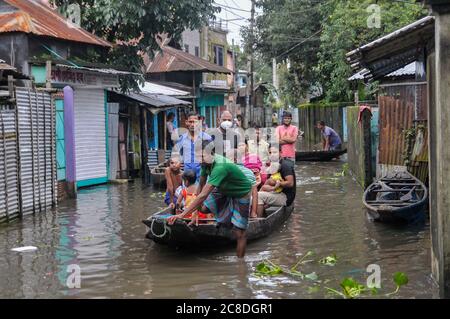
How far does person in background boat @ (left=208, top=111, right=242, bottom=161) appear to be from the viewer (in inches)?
388

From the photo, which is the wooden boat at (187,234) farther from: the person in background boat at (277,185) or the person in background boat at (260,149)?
the person in background boat at (260,149)

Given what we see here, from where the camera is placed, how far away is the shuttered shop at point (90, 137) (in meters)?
17.4

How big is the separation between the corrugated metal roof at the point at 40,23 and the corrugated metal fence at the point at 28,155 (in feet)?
8.08

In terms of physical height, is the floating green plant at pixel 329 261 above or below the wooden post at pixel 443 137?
below

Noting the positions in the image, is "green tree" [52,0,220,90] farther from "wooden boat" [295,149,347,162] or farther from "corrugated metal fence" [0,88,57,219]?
"wooden boat" [295,149,347,162]

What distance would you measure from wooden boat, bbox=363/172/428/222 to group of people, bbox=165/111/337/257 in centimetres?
155

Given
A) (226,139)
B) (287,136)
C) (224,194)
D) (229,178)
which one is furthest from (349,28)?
(229,178)

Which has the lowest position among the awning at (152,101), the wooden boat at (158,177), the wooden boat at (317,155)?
the wooden boat at (158,177)

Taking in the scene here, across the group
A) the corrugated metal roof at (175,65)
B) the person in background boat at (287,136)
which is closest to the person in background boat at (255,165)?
the person in background boat at (287,136)

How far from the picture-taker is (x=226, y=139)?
13859 mm

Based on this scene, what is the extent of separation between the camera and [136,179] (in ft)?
66.4

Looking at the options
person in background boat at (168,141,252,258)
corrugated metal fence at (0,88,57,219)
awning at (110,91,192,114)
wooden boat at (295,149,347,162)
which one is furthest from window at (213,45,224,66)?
person in background boat at (168,141,252,258)

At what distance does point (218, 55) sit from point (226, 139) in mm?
28481

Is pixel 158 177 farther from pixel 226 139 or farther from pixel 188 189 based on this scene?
pixel 188 189
